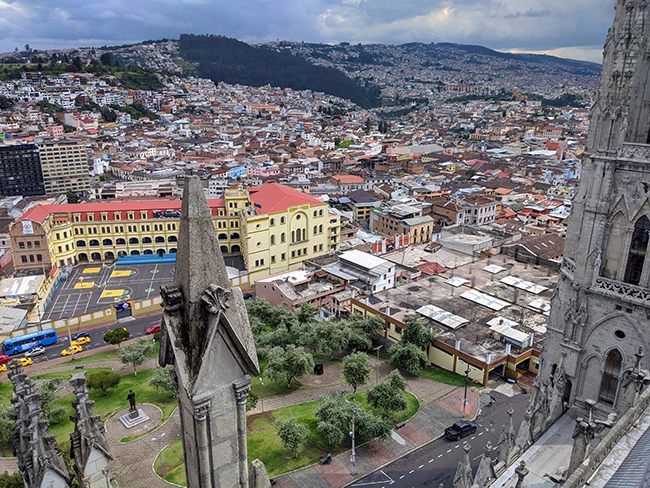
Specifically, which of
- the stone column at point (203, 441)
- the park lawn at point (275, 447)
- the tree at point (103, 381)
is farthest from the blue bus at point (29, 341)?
the stone column at point (203, 441)

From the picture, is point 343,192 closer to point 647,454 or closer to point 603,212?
point 603,212

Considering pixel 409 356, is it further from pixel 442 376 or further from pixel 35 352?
pixel 35 352

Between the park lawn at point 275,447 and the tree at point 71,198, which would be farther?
the tree at point 71,198

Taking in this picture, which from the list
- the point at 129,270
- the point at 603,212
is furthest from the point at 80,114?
the point at 603,212

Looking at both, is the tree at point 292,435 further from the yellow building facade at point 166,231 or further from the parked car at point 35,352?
the yellow building facade at point 166,231

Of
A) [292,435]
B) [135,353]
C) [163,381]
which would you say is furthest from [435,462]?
[135,353]

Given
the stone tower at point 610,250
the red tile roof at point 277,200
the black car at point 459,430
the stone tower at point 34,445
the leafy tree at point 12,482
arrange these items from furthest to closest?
the red tile roof at point 277,200 → the black car at point 459,430 → the leafy tree at point 12,482 → the stone tower at point 610,250 → the stone tower at point 34,445

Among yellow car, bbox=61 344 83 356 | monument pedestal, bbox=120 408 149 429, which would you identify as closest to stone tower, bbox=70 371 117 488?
monument pedestal, bbox=120 408 149 429
